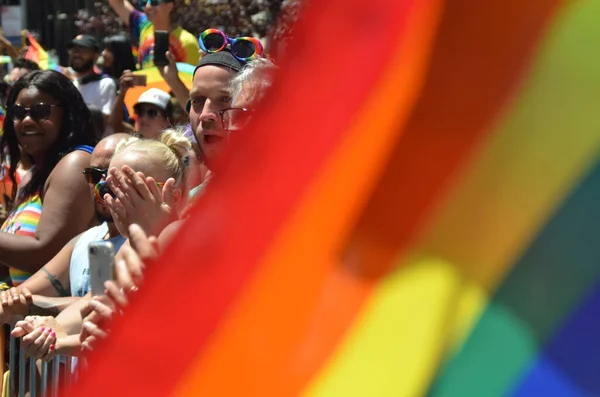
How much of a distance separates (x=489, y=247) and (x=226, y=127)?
1996mm

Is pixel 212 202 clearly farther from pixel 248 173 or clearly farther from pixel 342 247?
pixel 342 247

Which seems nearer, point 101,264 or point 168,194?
point 101,264

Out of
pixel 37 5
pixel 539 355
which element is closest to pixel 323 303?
pixel 539 355

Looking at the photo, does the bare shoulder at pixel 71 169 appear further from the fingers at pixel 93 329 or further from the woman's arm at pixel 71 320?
the fingers at pixel 93 329

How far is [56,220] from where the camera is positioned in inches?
155

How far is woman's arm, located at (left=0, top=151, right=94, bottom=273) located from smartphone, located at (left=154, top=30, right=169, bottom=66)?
118 cm

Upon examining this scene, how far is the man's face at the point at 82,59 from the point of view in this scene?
7.28 m

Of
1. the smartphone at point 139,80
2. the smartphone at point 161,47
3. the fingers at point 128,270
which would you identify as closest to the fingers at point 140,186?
the fingers at point 128,270

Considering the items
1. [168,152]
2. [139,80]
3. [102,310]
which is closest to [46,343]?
[168,152]

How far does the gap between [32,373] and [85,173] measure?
A: 798mm

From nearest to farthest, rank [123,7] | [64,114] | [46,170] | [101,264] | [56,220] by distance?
[101,264] < [56,220] < [46,170] < [64,114] < [123,7]

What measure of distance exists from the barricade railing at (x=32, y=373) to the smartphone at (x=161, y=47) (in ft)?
6.55

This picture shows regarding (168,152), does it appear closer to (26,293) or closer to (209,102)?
(209,102)

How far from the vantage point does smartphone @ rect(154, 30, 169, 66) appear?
508 cm
